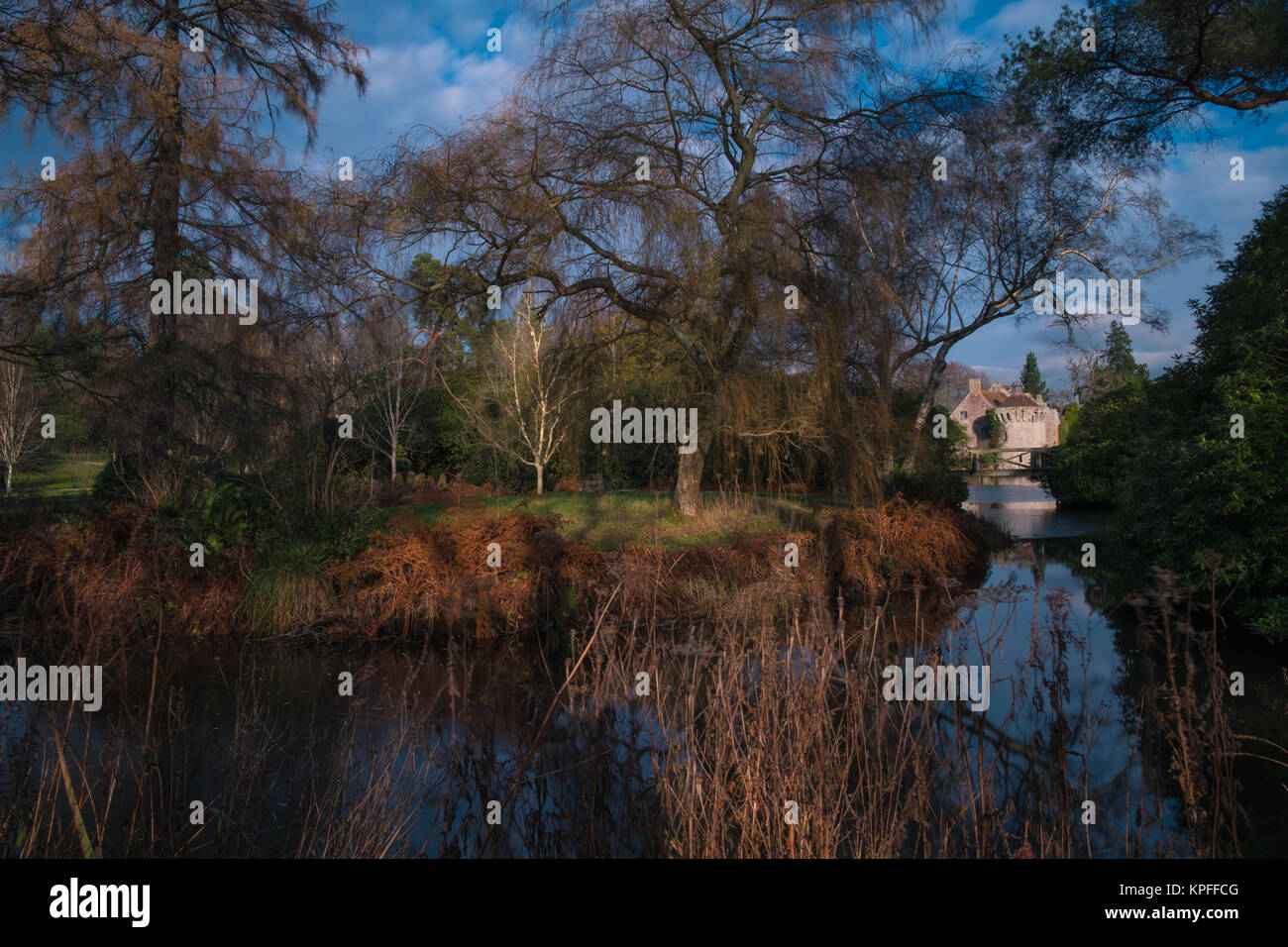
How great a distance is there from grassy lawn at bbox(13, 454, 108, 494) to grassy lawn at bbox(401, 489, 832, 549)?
430 inches

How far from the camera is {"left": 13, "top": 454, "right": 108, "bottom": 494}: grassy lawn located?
69.2 ft

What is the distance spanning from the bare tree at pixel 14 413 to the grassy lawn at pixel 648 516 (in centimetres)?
A: 1244

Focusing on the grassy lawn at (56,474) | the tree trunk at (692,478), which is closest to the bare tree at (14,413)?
the grassy lawn at (56,474)

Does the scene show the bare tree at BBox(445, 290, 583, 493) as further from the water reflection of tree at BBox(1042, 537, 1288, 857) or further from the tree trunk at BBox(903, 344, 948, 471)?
the water reflection of tree at BBox(1042, 537, 1288, 857)

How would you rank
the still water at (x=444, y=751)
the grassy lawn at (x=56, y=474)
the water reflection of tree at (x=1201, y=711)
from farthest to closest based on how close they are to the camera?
the grassy lawn at (x=56, y=474) → the still water at (x=444, y=751) → the water reflection of tree at (x=1201, y=711)

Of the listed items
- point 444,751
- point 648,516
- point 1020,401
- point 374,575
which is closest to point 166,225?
point 374,575

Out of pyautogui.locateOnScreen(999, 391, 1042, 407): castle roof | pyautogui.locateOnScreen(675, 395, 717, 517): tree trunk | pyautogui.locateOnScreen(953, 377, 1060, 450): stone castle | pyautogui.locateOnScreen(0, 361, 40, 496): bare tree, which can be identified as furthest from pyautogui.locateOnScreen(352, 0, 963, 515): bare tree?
pyautogui.locateOnScreen(999, 391, 1042, 407): castle roof

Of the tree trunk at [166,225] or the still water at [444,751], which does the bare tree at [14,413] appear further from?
the still water at [444,751]

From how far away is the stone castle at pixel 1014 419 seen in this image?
2675 inches

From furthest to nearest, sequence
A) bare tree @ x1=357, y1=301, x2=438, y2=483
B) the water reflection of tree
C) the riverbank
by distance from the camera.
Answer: bare tree @ x1=357, y1=301, x2=438, y2=483
the riverbank
the water reflection of tree

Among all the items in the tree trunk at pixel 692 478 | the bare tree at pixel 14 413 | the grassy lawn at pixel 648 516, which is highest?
the bare tree at pixel 14 413
